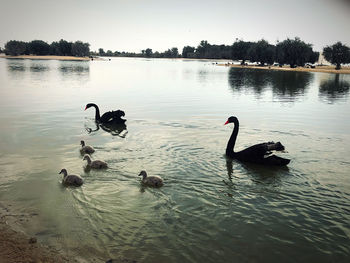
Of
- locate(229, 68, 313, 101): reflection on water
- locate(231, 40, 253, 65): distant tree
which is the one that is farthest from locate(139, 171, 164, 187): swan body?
locate(231, 40, 253, 65): distant tree

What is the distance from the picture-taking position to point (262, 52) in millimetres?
126375

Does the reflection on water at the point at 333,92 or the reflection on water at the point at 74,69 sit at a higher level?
the reflection on water at the point at 74,69

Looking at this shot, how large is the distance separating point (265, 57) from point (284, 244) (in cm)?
13121

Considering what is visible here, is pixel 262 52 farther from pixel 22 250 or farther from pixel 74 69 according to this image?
pixel 22 250

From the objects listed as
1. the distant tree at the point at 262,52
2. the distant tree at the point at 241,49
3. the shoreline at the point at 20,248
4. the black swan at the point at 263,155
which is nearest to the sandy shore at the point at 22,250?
the shoreline at the point at 20,248

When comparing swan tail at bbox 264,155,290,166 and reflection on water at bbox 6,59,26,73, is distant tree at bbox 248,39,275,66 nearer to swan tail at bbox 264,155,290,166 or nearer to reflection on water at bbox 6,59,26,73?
reflection on water at bbox 6,59,26,73

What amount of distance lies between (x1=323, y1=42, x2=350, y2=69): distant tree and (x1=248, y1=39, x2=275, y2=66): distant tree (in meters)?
21.4

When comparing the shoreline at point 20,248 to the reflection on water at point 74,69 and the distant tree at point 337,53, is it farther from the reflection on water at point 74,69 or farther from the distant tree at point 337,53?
the distant tree at point 337,53

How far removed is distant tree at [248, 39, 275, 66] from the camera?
12638 cm

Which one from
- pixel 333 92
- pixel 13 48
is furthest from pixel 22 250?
pixel 13 48

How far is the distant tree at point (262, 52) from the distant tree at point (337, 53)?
21.4 m

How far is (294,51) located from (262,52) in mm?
15701

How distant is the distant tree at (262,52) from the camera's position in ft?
415

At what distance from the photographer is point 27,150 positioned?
→ 1158 centimetres
